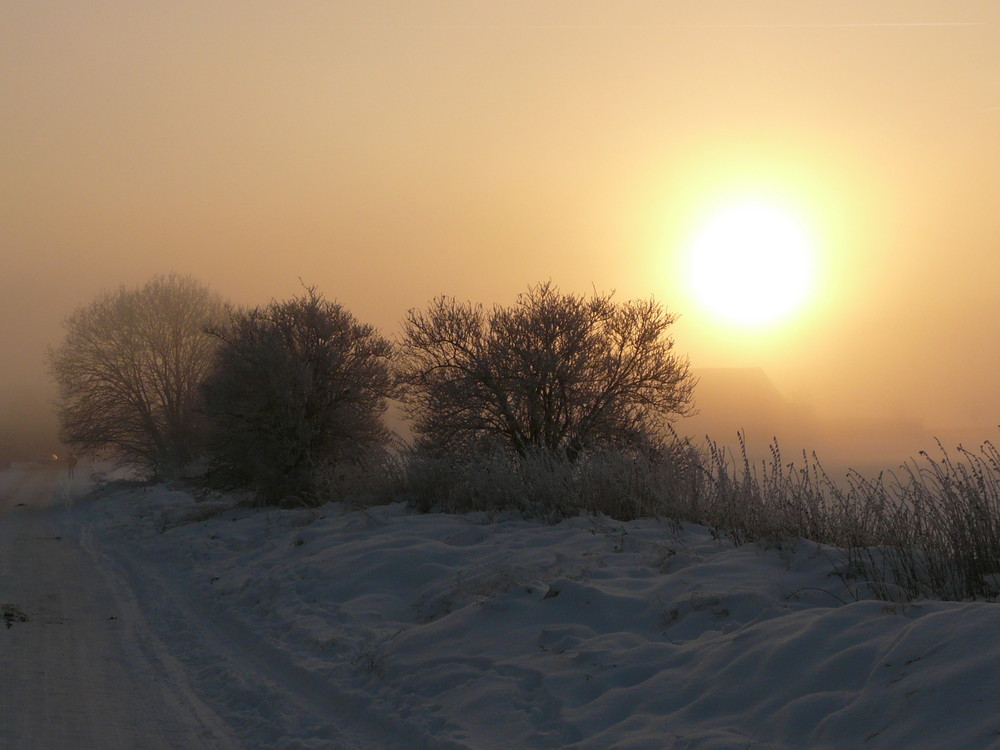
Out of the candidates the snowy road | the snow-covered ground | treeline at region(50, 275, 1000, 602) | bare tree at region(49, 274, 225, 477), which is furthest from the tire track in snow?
bare tree at region(49, 274, 225, 477)

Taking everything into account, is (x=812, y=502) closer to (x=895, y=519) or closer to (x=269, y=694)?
(x=895, y=519)

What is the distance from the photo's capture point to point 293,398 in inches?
815

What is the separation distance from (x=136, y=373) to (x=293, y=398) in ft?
77.4

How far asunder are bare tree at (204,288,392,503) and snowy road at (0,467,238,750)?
8235 millimetres

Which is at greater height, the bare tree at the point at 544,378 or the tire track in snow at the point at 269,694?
the bare tree at the point at 544,378

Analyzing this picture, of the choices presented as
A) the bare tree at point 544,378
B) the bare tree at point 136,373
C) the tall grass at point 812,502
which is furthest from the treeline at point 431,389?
the bare tree at point 136,373

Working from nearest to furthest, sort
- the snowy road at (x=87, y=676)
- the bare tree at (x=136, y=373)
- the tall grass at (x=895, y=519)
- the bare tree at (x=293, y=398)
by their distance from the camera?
1. the snowy road at (x=87, y=676)
2. the tall grass at (x=895, y=519)
3. the bare tree at (x=293, y=398)
4. the bare tree at (x=136, y=373)

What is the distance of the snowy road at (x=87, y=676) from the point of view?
17.4 ft

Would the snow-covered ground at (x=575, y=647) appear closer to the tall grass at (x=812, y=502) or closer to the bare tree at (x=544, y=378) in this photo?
the tall grass at (x=812, y=502)

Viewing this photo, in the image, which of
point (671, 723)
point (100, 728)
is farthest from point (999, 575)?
point (100, 728)

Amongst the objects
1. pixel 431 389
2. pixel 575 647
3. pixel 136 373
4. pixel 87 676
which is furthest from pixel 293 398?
pixel 136 373

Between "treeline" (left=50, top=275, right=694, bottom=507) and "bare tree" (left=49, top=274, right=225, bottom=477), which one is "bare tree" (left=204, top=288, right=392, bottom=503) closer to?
"treeline" (left=50, top=275, right=694, bottom=507)

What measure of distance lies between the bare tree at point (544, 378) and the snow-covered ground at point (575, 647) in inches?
470

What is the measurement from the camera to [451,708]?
5633mm
